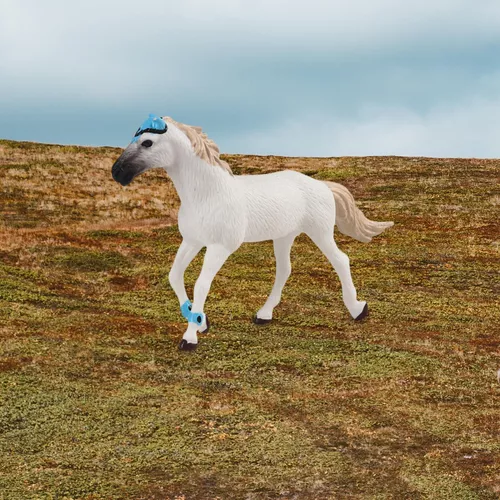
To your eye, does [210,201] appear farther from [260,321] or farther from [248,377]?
[260,321]

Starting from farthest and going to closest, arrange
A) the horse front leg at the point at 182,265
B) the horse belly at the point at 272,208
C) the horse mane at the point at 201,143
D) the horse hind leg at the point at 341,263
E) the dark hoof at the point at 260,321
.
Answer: the dark hoof at the point at 260,321, the horse hind leg at the point at 341,263, the horse belly at the point at 272,208, the horse front leg at the point at 182,265, the horse mane at the point at 201,143

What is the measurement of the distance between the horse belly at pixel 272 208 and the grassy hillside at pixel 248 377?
2168mm

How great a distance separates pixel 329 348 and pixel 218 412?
406cm

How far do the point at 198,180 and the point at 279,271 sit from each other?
11.0 ft

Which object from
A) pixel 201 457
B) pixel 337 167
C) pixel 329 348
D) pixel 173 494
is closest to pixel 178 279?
pixel 329 348

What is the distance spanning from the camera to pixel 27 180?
3825 centimetres

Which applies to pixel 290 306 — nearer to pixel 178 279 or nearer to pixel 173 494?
pixel 178 279

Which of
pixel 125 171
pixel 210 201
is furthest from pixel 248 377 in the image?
pixel 125 171

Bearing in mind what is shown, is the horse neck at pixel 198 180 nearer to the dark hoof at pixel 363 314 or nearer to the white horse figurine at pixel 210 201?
the white horse figurine at pixel 210 201

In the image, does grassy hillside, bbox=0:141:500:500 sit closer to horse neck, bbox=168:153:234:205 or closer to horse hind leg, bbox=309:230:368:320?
horse hind leg, bbox=309:230:368:320

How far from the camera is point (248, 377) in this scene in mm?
11711

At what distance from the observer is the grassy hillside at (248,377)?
8.07 m

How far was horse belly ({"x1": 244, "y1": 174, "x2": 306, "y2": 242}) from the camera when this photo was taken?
42.3 ft

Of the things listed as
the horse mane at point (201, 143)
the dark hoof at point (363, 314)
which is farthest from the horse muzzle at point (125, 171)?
the dark hoof at point (363, 314)
